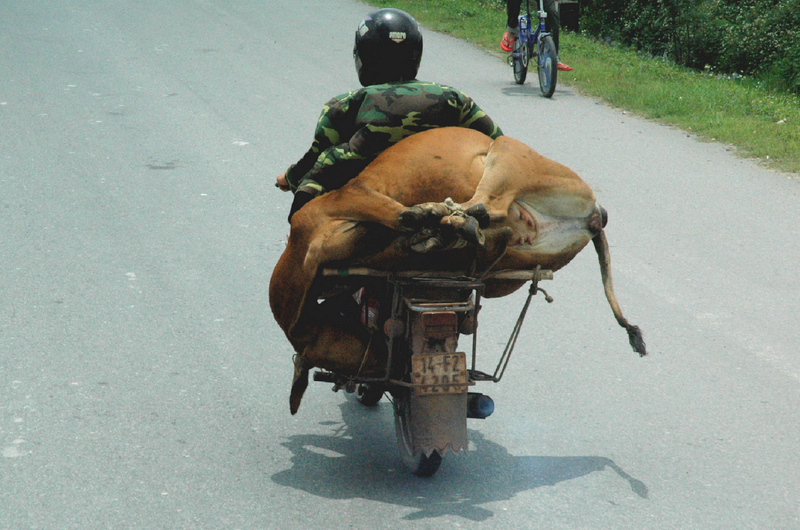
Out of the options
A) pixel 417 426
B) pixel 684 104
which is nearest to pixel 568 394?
pixel 417 426

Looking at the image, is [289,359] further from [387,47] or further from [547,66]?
[547,66]

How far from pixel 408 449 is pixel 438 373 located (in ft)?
1.44

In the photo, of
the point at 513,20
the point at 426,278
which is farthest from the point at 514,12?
the point at 426,278

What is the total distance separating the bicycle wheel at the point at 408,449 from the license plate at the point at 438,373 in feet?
0.75

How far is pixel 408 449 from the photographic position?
12.6ft

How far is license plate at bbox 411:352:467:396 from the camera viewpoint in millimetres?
3551

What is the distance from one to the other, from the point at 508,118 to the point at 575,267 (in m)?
4.55

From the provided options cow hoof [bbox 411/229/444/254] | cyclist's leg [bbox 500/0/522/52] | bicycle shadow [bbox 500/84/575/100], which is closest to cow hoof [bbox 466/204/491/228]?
cow hoof [bbox 411/229/444/254]

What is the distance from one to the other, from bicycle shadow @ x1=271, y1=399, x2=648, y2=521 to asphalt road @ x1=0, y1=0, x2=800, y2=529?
0.01 m

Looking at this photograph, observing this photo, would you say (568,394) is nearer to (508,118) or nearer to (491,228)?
(491,228)

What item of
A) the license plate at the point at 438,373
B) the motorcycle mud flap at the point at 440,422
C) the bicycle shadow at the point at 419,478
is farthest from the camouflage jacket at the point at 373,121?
the bicycle shadow at the point at 419,478

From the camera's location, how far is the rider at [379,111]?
3.84 m

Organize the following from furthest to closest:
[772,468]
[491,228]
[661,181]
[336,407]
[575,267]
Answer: [661,181] < [575,267] < [336,407] < [772,468] < [491,228]

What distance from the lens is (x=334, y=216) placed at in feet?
12.1
